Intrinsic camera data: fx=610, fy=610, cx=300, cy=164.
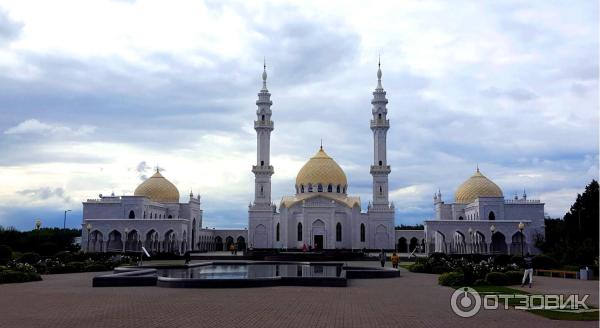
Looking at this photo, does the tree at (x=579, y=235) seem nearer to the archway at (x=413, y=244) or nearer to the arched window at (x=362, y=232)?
the archway at (x=413, y=244)

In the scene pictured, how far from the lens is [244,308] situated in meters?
15.5

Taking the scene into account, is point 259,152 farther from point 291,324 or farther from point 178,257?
point 291,324

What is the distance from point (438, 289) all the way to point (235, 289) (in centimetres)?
710

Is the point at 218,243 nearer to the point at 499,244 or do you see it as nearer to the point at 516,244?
the point at 499,244

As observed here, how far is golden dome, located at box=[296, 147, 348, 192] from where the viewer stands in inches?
2557

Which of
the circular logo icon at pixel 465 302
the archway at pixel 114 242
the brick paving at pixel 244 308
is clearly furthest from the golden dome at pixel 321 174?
the circular logo icon at pixel 465 302

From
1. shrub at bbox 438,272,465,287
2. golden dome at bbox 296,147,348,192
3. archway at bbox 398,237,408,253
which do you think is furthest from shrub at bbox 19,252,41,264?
archway at bbox 398,237,408,253

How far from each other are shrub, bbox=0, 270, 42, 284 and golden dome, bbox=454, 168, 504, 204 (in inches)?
1942

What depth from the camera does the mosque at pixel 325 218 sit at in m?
60.2

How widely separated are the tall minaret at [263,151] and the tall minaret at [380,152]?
1081 cm

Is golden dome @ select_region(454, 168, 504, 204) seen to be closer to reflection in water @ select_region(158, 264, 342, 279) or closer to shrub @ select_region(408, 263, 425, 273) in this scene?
shrub @ select_region(408, 263, 425, 273)

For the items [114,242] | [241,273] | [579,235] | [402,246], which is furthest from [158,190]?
[579,235]

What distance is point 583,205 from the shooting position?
159ft

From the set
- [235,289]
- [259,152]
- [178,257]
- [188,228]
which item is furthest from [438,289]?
[188,228]
